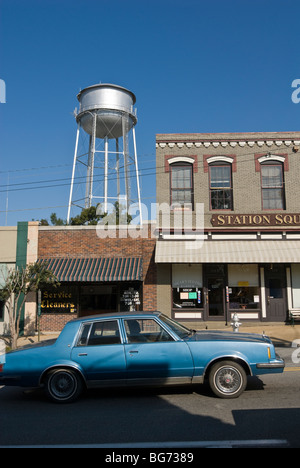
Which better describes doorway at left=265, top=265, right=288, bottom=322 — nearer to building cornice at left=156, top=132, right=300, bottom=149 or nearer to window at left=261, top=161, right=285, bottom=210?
window at left=261, top=161, right=285, bottom=210

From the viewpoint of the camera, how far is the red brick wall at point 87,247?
17.7 meters

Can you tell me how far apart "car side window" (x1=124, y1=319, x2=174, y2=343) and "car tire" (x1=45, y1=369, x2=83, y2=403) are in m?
1.12

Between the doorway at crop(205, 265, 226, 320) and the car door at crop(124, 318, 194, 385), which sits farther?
the doorway at crop(205, 265, 226, 320)

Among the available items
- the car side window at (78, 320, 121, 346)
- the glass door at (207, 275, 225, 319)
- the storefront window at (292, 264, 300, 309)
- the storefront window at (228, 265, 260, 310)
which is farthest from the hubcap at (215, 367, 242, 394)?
the storefront window at (292, 264, 300, 309)

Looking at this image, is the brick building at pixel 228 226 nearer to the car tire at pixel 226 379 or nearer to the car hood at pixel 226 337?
the car hood at pixel 226 337

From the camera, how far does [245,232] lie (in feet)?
57.8

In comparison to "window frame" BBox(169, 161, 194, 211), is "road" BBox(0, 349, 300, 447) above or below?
below

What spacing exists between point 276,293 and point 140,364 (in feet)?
40.3

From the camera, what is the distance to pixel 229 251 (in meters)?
16.8

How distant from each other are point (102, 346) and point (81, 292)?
11.4 metres

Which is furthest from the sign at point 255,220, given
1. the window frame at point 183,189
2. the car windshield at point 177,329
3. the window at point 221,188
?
the car windshield at point 177,329

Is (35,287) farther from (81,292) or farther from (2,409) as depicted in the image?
(2,409)

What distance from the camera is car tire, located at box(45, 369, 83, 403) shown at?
6.77m

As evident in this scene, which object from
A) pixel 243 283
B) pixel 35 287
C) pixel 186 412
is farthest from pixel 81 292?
pixel 186 412
